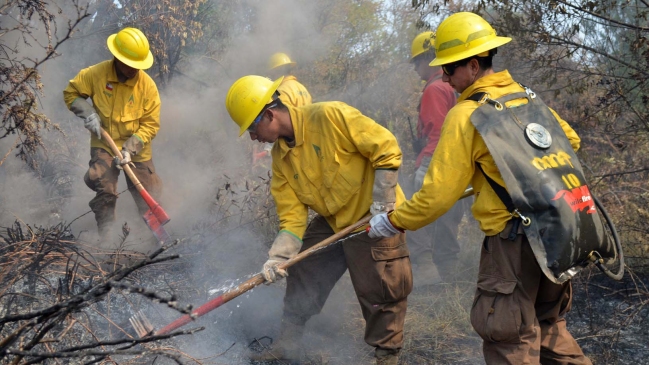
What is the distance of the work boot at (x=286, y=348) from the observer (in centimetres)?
397

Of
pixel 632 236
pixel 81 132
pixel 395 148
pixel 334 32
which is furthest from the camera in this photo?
pixel 334 32

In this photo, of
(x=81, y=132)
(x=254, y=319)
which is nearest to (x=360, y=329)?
(x=254, y=319)

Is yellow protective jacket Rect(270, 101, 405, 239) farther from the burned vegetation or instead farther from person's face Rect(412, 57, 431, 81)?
person's face Rect(412, 57, 431, 81)

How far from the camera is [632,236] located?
5.06 meters

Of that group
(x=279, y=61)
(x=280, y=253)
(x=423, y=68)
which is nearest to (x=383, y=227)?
(x=280, y=253)

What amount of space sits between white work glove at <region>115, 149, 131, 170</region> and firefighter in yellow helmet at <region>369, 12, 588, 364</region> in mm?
3534

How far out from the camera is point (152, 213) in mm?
5555

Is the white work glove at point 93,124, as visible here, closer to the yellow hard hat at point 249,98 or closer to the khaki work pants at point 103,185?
the khaki work pants at point 103,185

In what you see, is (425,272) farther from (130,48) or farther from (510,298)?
(130,48)

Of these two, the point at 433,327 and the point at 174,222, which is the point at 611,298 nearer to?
the point at 433,327

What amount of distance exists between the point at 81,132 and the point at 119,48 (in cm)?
387

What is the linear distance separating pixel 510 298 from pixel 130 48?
14.0 feet

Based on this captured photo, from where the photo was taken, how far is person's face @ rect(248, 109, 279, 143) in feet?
11.6

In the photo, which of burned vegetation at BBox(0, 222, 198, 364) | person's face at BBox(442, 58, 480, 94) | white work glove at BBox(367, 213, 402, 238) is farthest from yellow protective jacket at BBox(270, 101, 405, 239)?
burned vegetation at BBox(0, 222, 198, 364)
